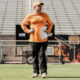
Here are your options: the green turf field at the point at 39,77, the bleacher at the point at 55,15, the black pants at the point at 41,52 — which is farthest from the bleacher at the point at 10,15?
the black pants at the point at 41,52

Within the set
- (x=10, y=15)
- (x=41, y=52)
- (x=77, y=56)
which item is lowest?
(x=77, y=56)

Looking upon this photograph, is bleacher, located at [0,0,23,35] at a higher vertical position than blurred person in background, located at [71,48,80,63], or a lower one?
higher

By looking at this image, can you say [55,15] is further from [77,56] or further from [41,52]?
[41,52]

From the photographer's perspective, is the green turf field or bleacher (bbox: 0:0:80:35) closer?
the green turf field

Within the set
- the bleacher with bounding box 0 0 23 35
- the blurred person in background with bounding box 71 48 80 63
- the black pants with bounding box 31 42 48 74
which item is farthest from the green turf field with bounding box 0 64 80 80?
the bleacher with bounding box 0 0 23 35

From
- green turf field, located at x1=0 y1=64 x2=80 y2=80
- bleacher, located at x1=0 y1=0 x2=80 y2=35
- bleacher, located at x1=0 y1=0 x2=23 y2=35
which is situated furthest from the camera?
bleacher, located at x1=0 y1=0 x2=80 y2=35

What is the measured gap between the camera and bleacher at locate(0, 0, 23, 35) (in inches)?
754

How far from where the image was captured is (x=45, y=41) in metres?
5.75

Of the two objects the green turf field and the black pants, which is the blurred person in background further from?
the black pants

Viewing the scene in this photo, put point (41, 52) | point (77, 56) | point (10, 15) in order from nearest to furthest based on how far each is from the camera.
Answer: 1. point (41, 52)
2. point (77, 56)
3. point (10, 15)

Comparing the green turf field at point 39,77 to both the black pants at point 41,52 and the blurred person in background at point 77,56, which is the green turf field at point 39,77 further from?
the blurred person in background at point 77,56

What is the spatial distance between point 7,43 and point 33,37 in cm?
918

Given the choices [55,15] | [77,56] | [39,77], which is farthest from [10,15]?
[39,77]

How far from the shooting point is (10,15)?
21.6 meters
